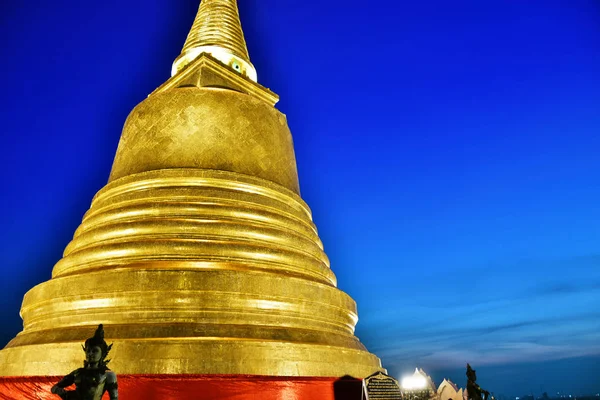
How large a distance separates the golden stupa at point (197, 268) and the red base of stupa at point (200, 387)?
0.68 ft

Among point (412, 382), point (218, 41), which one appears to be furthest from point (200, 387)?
point (218, 41)

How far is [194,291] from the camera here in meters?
5.97

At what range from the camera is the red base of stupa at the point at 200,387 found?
196 inches

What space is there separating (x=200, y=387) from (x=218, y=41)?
925 centimetres

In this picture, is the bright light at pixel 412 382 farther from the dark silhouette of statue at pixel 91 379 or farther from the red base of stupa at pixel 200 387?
the dark silhouette of statue at pixel 91 379

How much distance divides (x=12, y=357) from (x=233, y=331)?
3046 millimetres

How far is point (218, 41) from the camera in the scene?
11.8m

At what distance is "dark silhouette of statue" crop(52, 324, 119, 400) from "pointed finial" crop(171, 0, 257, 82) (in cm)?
873

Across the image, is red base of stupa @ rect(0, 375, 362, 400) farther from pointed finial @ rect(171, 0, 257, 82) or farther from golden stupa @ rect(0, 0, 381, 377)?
pointed finial @ rect(171, 0, 257, 82)

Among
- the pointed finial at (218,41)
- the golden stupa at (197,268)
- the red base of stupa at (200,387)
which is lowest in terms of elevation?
the red base of stupa at (200,387)

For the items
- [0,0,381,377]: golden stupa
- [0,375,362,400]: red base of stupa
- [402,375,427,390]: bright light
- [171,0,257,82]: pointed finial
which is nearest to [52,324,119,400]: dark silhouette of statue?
[0,375,362,400]: red base of stupa

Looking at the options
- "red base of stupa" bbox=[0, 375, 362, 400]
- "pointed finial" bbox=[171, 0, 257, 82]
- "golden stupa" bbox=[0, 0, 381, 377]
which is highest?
"pointed finial" bbox=[171, 0, 257, 82]

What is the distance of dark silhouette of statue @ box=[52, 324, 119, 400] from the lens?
358 cm

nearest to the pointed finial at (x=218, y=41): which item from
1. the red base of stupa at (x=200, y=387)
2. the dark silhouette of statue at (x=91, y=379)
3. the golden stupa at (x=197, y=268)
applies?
the golden stupa at (x=197, y=268)
